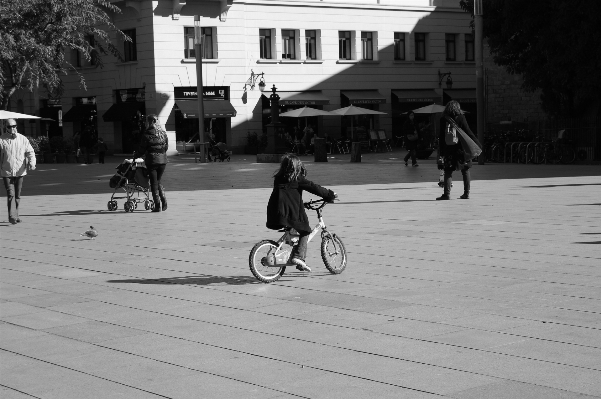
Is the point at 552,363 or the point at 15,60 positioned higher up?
the point at 15,60

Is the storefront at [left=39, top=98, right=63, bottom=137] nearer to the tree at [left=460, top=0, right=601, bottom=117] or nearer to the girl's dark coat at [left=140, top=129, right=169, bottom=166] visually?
the tree at [left=460, top=0, right=601, bottom=117]

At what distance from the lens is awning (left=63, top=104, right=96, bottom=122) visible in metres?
54.2

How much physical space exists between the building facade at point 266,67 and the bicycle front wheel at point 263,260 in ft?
132

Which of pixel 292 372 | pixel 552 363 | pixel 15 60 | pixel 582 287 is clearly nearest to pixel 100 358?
pixel 292 372

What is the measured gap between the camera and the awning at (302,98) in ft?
173

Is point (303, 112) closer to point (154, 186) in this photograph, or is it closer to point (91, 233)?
point (154, 186)

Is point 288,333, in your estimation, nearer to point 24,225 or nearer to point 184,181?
point 24,225

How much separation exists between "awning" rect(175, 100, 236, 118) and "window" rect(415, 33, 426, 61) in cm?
1251

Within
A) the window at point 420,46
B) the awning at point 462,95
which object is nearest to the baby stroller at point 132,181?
the window at point 420,46

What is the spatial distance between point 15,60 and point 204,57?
50.7ft

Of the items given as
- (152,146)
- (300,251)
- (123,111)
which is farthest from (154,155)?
(123,111)

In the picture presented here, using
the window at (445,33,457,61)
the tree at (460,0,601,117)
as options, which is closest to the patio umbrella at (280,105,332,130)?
the window at (445,33,457,61)

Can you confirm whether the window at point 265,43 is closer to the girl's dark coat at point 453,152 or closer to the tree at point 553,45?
→ the tree at point 553,45

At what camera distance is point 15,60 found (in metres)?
36.8
